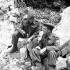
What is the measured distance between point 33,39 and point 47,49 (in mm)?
948

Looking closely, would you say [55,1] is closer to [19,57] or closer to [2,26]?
[2,26]

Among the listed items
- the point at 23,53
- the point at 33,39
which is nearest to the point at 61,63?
the point at 33,39

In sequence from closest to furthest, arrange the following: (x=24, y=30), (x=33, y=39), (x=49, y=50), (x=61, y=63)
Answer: (x=49, y=50) → (x=61, y=63) → (x=33, y=39) → (x=24, y=30)

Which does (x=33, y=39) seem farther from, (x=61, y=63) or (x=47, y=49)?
(x=61, y=63)

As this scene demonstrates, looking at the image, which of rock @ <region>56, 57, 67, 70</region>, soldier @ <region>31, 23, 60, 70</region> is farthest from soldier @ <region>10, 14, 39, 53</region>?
rock @ <region>56, 57, 67, 70</region>

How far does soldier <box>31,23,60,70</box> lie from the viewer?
569 cm

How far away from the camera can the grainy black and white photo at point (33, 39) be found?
19.7ft

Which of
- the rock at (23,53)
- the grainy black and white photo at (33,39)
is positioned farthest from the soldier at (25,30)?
the rock at (23,53)

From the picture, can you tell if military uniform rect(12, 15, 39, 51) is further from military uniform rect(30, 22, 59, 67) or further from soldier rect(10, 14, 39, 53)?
military uniform rect(30, 22, 59, 67)

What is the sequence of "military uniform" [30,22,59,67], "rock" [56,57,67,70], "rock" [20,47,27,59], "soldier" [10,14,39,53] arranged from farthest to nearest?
"soldier" [10,14,39,53], "rock" [20,47,27,59], "rock" [56,57,67,70], "military uniform" [30,22,59,67]

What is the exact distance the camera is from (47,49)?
5848 millimetres

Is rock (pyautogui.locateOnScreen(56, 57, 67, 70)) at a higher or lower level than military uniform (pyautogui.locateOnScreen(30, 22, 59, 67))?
Answer: lower

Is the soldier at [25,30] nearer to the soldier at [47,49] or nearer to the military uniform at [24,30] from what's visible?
the military uniform at [24,30]

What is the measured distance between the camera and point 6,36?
320 inches
